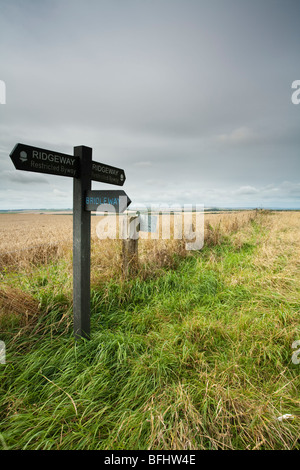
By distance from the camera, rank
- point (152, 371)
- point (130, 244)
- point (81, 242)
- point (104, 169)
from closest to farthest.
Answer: point (152, 371) < point (81, 242) < point (104, 169) < point (130, 244)

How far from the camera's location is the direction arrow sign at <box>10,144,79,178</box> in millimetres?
2115

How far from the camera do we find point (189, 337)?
8.97ft

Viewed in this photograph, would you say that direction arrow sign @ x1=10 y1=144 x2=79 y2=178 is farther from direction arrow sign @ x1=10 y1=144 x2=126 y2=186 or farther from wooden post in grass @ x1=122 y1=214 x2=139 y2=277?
wooden post in grass @ x1=122 y1=214 x2=139 y2=277

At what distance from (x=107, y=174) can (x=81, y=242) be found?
95 centimetres

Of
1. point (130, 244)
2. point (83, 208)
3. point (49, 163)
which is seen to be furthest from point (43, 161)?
point (130, 244)

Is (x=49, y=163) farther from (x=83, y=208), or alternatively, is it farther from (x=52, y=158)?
(x=83, y=208)

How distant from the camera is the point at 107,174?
299 centimetres

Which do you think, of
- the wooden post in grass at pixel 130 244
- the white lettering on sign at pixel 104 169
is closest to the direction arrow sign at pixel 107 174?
the white lettering on sign at pixel 104 169

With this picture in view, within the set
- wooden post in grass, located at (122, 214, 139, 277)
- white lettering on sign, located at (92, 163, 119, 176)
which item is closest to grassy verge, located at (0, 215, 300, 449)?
wooden post in grass, located at (122, 214, 139, 277)

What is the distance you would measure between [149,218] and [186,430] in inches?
130

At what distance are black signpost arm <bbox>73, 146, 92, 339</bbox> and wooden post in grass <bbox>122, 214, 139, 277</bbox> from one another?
1440mm
